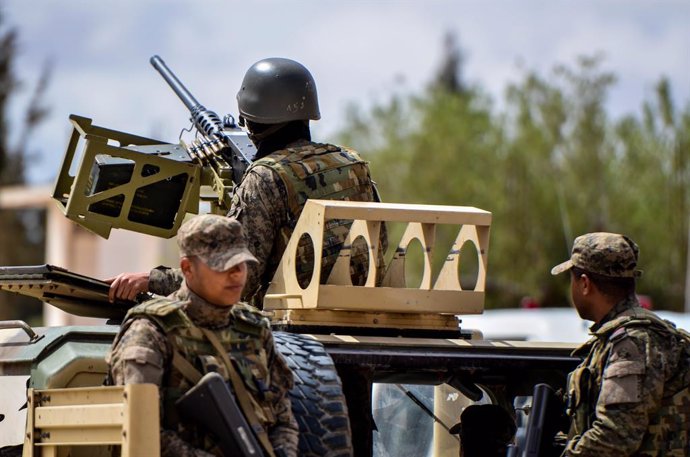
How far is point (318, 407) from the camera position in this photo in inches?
223

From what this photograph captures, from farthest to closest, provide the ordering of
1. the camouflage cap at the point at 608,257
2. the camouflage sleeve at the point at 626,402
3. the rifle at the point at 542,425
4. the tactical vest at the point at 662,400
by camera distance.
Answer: the camouflage cap at the point at 608,257 → the rifle at the point at 542,425 → the tactical vest at the point at 662,400 → the camouflage sleeve at the point at 626,402

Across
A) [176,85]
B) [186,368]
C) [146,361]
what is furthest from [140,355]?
[176,85]

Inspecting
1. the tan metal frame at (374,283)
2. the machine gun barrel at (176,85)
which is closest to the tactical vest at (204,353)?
the tan metal frame at (374,283)

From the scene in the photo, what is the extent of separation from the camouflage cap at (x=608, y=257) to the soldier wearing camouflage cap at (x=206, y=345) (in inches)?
62.7

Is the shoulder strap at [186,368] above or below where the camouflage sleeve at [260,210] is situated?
below

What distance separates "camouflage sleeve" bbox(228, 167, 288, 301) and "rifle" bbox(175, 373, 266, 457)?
157 centimetres

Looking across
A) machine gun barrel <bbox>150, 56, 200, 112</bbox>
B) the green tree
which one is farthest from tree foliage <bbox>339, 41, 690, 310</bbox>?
machine gun barrel <bbox>150, 56, 200, 112</bbox>

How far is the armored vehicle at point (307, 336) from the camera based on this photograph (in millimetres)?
5441

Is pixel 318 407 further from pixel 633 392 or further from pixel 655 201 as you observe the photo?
pixel 655 201

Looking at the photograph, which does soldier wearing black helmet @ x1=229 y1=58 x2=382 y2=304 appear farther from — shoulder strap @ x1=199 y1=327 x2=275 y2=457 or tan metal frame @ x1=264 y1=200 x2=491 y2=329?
shoulder strap @ x1=199 y1=327 x2=275 y2=457

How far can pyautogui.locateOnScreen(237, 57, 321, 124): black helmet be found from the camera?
692 cm

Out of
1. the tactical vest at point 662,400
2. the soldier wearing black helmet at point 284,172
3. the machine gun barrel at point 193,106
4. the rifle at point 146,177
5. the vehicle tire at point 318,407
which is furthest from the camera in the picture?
the machine gun barrel at point 193,106

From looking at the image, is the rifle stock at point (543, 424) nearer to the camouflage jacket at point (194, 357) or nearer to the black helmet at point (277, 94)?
the camouflage jacket at point (194, 357)

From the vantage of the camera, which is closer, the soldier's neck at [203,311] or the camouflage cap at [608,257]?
the soldier's neck at [203,311]
